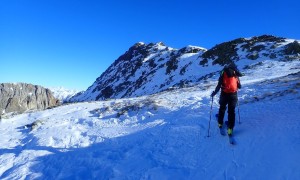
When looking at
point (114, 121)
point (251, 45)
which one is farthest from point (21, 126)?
point (251, 45)

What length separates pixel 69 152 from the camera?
13570mm

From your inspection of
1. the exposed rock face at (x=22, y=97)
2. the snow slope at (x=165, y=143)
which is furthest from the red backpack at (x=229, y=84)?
the exposed rock face at (x=22, y=97)

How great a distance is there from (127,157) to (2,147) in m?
7.91

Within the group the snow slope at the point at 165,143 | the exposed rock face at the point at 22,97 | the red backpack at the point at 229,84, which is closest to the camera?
the snow slope at the point at 165,143

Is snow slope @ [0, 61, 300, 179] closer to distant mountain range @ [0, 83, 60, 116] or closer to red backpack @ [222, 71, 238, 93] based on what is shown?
red backpack @ [222, 71, 238, 93]

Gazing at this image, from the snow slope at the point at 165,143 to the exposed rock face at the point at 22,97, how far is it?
118 meters

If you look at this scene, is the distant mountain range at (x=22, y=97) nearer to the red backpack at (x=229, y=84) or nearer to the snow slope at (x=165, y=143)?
the snow slope at (x=165, y=143)

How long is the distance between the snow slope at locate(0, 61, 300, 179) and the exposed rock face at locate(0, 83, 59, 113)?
118484 millimetres

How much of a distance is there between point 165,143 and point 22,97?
459 ft

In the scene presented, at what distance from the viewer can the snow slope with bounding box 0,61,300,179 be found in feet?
31.2

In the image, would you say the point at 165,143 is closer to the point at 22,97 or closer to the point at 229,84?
the point at 229,84

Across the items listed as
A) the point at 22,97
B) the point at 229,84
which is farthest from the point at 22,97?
the point at 229,84

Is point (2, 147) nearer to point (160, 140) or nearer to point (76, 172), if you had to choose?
point (76, 172)

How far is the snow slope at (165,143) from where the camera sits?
9500mm
